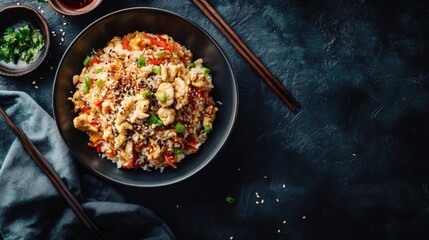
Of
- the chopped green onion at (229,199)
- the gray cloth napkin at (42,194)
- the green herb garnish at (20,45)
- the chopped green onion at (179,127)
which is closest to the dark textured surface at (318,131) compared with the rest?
the chopped green onion at (229,199)

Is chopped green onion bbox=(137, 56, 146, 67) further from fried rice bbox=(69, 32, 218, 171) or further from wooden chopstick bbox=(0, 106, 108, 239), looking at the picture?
wooden chopstick bbox=(0, 106, 108, 239)

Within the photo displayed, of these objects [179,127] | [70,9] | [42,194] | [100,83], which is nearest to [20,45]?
[70,9]

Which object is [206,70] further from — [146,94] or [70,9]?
[70,9]

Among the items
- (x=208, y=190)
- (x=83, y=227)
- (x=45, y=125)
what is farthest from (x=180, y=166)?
(x=45, y=125)

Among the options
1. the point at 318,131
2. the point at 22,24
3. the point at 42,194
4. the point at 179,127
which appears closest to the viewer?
the point at 179,127

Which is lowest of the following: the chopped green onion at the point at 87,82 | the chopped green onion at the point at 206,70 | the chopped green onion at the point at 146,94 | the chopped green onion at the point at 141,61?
the chopped green onion at the point at 206,70

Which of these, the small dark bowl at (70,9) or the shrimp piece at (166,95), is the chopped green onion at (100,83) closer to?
the shrimp piece at (166,95)
